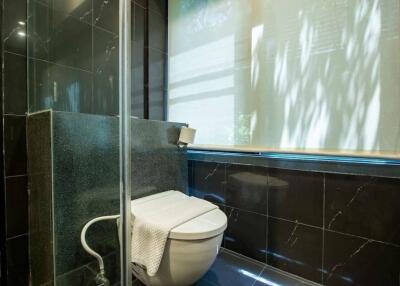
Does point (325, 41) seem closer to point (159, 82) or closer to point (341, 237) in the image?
point (341, 237)

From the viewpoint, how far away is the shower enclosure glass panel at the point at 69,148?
3.13ft

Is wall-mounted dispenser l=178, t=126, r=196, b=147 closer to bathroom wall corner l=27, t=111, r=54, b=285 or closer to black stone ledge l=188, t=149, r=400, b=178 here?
black stone ledge l=188, t=149, r=400, b=178

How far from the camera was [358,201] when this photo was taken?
108cm

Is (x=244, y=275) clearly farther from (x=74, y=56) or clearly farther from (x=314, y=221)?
(x=74, y=56)

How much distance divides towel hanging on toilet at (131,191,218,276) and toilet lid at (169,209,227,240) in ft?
0.08

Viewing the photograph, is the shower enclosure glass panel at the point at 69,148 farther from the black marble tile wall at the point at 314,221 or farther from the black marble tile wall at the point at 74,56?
the black marble tile wall at the point at 314,221

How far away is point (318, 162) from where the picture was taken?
1186mm

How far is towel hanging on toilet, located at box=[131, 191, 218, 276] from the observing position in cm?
91

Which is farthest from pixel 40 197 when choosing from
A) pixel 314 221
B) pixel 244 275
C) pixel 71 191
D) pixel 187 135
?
pixel 314 221

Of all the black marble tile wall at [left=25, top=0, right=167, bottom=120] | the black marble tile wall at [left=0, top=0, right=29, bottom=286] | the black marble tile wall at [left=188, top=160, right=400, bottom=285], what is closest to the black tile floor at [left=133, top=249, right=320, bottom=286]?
the black marble tile wall at [left=188, top=160, right=400, bottom=285]

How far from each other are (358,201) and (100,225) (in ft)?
4.20

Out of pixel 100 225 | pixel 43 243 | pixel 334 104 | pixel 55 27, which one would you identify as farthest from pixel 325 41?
pixel 43 243

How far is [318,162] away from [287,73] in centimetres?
54

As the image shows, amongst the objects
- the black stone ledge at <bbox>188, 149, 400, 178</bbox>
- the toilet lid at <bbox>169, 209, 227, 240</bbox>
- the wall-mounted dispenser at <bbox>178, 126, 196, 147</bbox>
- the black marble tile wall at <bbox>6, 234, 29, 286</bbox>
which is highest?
the wall-mounted dispenser at <bbox>178, 126, 196, 147</bbox>
